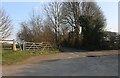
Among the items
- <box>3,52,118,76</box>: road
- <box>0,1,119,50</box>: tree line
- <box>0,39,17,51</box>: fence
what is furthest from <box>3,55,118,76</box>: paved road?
<box>0,1,119,50</box>: tree line

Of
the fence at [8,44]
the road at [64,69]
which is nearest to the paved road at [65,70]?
the road at [64,69]

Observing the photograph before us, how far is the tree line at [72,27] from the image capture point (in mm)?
43688

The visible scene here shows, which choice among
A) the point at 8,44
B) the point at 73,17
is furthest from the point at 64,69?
the point at 73,17

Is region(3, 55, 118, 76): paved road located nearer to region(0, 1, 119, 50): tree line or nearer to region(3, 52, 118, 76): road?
region(3, 52, 118, 76): road

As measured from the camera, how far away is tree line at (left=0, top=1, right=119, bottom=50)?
43688 millimetres

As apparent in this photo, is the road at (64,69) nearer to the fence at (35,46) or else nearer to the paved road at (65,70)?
the paved road at (65,70)

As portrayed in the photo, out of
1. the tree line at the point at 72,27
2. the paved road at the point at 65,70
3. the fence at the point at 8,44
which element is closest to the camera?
the paved road at the point at 65,70

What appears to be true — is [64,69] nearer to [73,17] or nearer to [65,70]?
[65,70]

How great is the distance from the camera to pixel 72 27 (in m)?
53.8

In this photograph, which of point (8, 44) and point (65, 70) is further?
point (8, 44)

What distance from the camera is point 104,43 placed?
4262cm

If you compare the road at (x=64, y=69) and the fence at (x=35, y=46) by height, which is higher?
the fence at (x=35, y=46)

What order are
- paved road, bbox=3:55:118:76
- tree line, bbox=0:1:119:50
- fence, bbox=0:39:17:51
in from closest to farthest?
paved road, bbox=3:55:118:76 < fence, bbox=0:39:17:51 < tree line, bbox=0:1:119:50

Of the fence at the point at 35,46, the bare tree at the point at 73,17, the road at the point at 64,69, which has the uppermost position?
the bare tree at the point at 73,17
